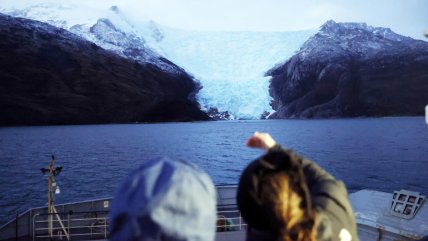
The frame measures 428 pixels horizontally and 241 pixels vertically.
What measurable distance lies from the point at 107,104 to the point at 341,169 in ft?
509

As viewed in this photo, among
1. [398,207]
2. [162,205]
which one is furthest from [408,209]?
[162,205]

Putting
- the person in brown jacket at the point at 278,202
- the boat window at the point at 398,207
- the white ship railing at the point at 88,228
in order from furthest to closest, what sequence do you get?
the white ship railing at the point at 88,228 < the boat window at the point at 398,207 < the person in brown jacket at the point at 278,202

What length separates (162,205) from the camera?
147 cm

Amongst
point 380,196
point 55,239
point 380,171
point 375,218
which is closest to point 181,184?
point 375,218

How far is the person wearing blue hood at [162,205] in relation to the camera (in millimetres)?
1479

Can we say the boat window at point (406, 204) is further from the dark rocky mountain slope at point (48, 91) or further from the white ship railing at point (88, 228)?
the dark rocky mountain slope at point (48, 91)

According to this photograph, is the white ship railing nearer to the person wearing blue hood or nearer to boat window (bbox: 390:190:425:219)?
boat window (bbox: 390:190:425:219)

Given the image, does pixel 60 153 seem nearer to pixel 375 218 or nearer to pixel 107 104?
pixel 375 218

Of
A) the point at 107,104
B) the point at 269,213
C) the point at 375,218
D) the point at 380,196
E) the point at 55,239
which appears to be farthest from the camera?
the point at 107,104

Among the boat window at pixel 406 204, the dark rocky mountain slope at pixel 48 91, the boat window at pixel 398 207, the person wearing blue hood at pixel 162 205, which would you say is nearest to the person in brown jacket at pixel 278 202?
the person wearing blue hood at pixel 162 205

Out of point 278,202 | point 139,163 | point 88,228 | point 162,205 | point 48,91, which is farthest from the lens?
point 48,91

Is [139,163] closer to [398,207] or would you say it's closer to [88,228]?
[88,228]

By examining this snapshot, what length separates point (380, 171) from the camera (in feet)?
168

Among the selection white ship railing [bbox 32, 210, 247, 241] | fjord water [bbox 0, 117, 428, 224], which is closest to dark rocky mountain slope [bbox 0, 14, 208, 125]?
fjord water [bbox 0, 117, 428, 224]
